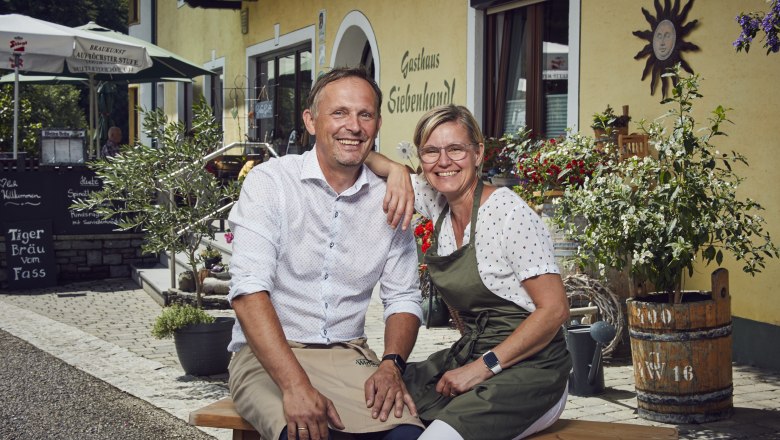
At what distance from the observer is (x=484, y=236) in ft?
10.3

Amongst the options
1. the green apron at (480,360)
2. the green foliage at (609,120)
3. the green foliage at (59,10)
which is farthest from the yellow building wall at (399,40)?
the green foliage at (59,10)

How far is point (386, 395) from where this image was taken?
3047 millimetres

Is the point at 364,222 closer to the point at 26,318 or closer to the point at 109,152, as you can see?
the point at 26,318

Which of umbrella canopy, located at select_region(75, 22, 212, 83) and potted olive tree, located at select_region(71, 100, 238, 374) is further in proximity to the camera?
umbrella canopy, located at select_region(75, 22, 212, 83)

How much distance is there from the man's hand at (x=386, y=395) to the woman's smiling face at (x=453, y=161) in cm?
61

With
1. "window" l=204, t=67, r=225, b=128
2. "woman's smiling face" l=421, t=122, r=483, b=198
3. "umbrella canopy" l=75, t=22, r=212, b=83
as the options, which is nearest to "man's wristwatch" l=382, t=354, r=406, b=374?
"woman's smiling face" l=421, t=122, r=483, b=198

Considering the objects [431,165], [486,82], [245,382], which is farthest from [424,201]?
[486,82]

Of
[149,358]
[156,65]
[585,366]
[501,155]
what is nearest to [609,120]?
[501,155]

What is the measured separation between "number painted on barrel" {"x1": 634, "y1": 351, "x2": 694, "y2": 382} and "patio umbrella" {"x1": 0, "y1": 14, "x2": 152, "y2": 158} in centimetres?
892

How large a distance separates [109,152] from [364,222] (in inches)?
539

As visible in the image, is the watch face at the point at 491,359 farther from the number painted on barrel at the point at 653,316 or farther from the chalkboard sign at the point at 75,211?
the chalkboard sign at the point at 75,211

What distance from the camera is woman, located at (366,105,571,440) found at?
2996 mm

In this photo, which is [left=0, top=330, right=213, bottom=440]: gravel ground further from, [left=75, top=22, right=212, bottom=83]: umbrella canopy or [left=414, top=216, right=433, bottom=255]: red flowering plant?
[left=75, top=22, right=212, bottom=83]: umbrella canopy

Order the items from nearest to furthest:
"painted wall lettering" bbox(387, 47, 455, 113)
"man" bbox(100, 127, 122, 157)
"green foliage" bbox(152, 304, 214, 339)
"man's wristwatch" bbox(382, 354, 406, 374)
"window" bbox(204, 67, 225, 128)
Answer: "man's wristwatch" bbox(382, 354, 406, 374)
"green foliage" bbox(152, 304, 214, 339)
"painted wall lettering" bbox(387, 47, 455, 113)
"man" bbox(100, 127, 122, 157)
"window" bbox(204, 67, 225, 128)
